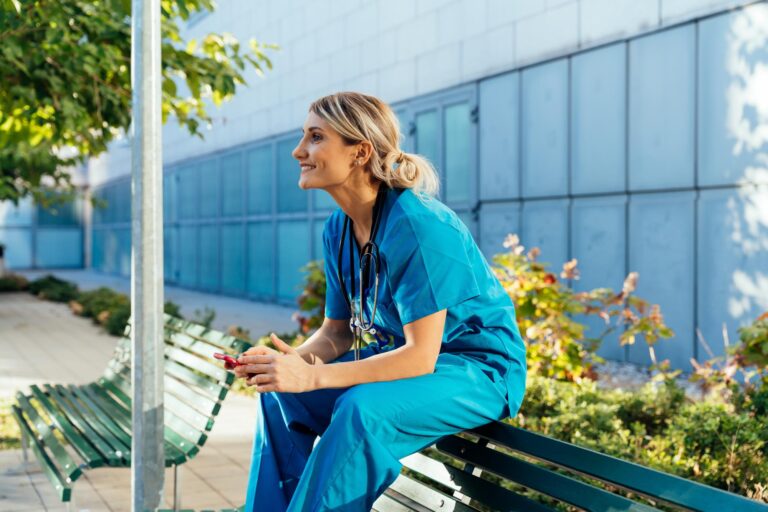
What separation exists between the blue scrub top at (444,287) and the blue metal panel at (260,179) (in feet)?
55.3

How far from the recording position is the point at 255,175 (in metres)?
20.1

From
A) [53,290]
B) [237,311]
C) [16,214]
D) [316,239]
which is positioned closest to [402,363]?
[316,239]

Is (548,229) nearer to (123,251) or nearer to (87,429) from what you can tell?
(87,429)

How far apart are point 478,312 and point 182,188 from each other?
76.2 ft

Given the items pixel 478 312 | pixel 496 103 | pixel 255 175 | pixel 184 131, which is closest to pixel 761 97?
pixel 496 103

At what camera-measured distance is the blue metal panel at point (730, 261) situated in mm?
8391

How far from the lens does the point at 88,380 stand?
919 centimetres

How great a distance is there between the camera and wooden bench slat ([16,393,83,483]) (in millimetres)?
3744

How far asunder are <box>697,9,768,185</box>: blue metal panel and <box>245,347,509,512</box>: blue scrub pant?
681 cm

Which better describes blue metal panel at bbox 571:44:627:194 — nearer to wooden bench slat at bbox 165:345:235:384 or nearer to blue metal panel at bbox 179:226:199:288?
wooden bench slat at bbox 165:345:235:384

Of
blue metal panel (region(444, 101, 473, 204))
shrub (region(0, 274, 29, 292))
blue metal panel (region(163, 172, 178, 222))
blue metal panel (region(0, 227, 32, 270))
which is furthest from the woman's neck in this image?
blue metal panel (region(0, 227, 32, 270))

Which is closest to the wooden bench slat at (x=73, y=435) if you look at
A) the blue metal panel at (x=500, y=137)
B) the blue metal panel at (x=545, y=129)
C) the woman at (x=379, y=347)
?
the woman at (x=379, y=347)

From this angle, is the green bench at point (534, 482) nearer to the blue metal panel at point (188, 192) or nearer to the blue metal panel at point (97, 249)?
the blue metal panel at point (188, 192)

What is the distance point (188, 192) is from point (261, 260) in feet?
19.0
